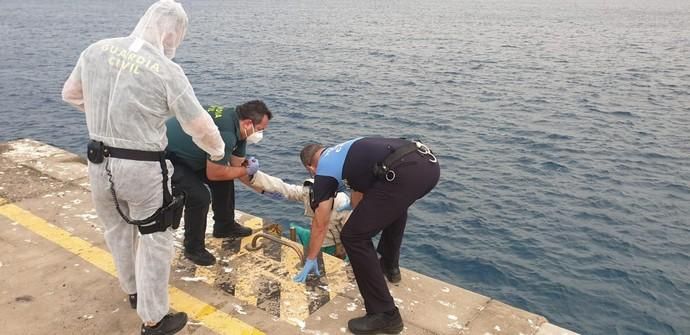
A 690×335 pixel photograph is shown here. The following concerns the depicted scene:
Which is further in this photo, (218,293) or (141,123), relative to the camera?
(218,293)

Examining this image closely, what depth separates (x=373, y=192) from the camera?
3969mm

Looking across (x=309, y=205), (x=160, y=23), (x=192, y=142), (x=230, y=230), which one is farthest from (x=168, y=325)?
(x=309, y=205)

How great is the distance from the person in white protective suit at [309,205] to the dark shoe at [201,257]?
1036 millimetres

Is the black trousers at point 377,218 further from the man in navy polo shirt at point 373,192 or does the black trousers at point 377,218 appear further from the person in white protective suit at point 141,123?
the person in white protective suit at point 141,123

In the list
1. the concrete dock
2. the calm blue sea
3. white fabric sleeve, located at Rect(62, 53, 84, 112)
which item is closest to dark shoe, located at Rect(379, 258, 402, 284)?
the concrete dock

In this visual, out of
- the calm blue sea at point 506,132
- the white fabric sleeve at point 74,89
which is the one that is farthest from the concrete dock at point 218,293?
the calm blue sea at point 506,132

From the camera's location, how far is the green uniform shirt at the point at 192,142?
4504 millimetres

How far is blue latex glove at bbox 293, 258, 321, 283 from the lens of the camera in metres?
4.60

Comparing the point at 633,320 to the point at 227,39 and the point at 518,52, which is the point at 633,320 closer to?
the point at 518,52

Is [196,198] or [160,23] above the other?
[160,23]

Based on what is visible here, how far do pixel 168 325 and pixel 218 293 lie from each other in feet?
2.16

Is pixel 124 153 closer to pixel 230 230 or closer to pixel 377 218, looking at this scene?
pixel 377 218

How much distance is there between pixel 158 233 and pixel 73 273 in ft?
5.53

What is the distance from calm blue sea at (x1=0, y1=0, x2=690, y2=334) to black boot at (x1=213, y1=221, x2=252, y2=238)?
12.4ft
